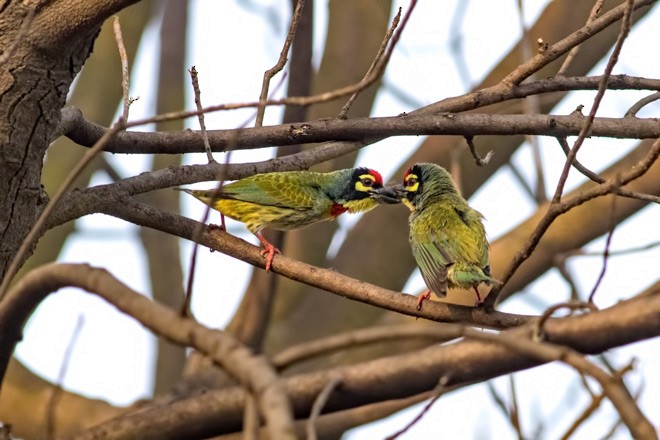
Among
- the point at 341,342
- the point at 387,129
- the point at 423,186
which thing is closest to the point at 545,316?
the point at 341,342

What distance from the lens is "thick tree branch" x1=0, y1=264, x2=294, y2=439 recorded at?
180cm

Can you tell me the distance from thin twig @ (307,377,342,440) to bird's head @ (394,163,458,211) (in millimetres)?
3872

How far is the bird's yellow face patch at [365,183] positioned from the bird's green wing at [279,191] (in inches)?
12.0

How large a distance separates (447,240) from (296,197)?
181cm

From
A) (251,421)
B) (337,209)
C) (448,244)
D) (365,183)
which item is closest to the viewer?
(251,421)

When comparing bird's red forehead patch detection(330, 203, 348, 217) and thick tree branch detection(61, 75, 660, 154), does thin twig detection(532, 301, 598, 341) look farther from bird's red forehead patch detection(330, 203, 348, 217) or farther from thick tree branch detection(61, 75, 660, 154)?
bird's red forehead patch detection(330, 203, 348, 217)

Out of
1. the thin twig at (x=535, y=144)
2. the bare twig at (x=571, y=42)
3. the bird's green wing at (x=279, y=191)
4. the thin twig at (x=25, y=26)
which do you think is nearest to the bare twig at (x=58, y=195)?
the thin twig at (x=25, y=26)

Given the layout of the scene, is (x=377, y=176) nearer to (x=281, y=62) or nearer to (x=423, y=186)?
(x=423, y=186)

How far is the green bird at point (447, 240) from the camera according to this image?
16.6 feet

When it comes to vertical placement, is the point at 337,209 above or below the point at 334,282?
above

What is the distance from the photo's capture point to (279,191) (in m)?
6.77

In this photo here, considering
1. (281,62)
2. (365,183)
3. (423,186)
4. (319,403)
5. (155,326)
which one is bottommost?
(319,403)

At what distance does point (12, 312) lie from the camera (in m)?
2.64

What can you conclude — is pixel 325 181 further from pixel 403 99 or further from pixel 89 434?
pixel 89 434
